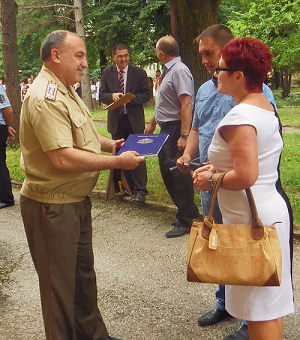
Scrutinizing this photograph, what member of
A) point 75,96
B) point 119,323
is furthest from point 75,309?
point 75,96

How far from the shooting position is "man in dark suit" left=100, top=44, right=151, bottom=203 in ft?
25.6

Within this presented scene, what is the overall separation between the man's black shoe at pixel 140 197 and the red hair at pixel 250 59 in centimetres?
490

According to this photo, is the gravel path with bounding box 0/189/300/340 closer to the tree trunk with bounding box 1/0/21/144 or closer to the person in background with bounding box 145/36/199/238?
the person in background with bounding box 145/36/199/238

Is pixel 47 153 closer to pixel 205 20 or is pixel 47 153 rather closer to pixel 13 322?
pixel 13 322

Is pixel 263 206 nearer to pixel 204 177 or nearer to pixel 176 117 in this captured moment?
pixel 204 177

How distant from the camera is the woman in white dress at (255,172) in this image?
2.78 metres

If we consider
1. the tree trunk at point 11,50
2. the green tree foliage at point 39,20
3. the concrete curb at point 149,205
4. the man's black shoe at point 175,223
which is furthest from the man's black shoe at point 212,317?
the green tree foliage at point 39,20

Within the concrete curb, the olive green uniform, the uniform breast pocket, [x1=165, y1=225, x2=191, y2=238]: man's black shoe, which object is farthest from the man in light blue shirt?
the concrete curb

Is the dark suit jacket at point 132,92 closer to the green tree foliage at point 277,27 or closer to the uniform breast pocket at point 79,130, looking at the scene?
the uniform breast pocket at point 79,130

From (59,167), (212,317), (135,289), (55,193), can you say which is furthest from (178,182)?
(59,167)

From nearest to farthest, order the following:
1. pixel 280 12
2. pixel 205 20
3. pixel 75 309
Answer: pixel 75 309 → pixel 205 20 → pixel 280 12

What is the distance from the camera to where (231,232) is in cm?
274

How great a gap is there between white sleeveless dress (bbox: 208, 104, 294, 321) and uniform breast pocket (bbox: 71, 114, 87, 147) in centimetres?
78

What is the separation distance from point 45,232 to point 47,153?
1.64ft
